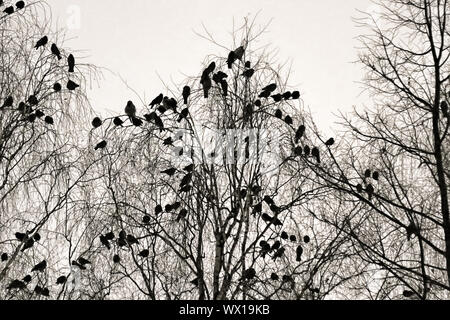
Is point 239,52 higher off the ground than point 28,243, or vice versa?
point 239,52

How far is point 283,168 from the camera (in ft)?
16.4

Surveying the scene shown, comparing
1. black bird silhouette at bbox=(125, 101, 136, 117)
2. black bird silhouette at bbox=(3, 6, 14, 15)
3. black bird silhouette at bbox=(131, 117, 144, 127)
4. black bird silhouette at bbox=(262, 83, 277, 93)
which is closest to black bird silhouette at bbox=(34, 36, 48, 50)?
black bird silhouette at bbox=(3, 6, 14, 15)

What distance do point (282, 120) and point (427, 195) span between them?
5.01ft

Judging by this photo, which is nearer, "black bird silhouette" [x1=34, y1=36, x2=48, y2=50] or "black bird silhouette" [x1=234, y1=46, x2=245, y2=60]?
"black bird silhouette" [x1=234, y1=46, x2=245, y2=60]

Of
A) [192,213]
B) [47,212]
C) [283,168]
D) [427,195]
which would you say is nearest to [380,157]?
[427,195]

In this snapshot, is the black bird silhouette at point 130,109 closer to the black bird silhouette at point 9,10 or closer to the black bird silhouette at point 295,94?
the black bird silhouette at point 295,94

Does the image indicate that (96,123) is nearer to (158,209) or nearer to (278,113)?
(158,209)

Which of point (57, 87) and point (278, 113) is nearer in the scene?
point (278, 113)

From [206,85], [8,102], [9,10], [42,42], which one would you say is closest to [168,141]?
[206,85]

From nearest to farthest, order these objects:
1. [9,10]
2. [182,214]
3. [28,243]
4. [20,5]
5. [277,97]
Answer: [182,214]
[28,243]
[277,97]
[9,10]
[20,5]

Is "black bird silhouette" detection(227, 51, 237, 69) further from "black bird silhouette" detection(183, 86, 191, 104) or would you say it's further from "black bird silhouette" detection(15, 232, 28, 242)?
"black bird silhouette" detection(15, 232, 28, 242)

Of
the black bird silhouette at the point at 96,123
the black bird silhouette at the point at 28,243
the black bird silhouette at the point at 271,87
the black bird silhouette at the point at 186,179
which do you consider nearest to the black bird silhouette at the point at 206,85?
the black bird silhouette at the point at 271,87
